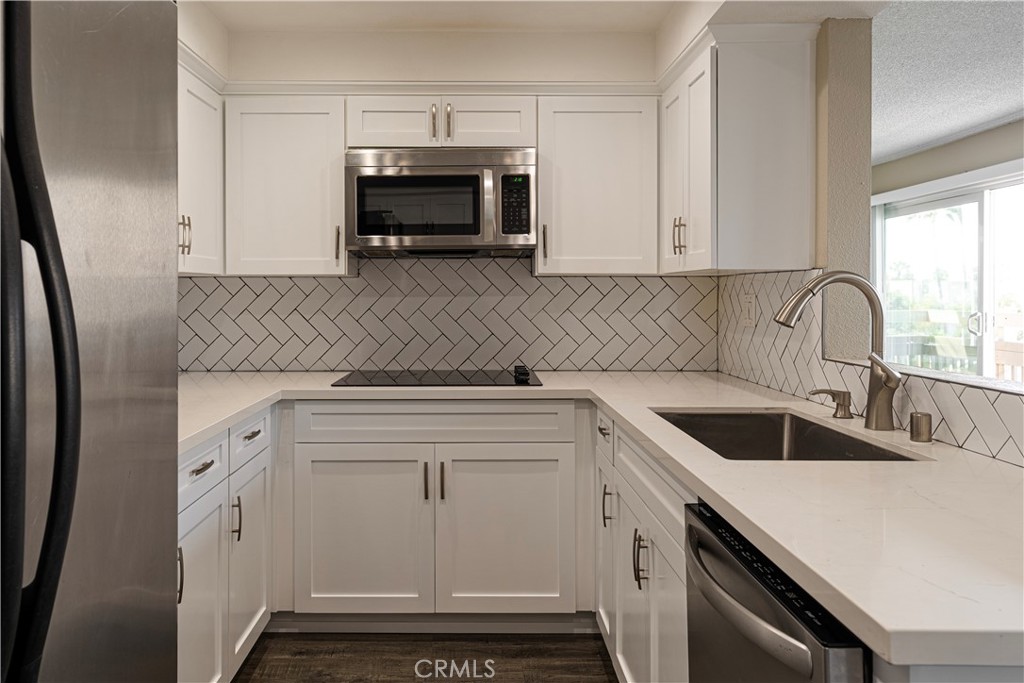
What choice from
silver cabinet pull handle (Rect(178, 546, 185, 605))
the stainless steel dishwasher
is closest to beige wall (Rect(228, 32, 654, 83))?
silver cabinet pull handle (Rect(178, 546, 185, 605))

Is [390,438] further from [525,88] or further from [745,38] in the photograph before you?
[745,38]

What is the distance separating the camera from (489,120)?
9.35 feet

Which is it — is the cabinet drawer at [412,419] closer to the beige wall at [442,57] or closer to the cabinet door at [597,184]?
the cabinet door at [597,184]

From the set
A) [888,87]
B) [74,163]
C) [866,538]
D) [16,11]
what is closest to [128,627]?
[74,163]

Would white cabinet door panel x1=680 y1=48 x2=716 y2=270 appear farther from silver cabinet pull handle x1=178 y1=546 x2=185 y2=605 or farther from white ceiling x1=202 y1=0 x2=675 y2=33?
silver cabinet pull handle x1=178 y1=546 x2=185 y2=605

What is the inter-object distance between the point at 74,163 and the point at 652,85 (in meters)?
2.42

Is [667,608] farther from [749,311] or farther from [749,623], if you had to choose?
[749,311]

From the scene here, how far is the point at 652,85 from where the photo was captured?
2.86 m

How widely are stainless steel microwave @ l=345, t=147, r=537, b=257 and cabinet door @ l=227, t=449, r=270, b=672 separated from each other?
0.92 meters

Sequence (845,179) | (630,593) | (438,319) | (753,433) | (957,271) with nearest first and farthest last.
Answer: (630,593) < (753,433) < (845,179) < (438,319) < (957,271)

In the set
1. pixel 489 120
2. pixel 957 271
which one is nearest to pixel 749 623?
pixel 489 120

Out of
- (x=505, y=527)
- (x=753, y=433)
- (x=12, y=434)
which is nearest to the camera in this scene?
(x=12, y=434)

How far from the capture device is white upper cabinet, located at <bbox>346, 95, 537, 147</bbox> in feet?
9.31

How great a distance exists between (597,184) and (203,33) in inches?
60.4
